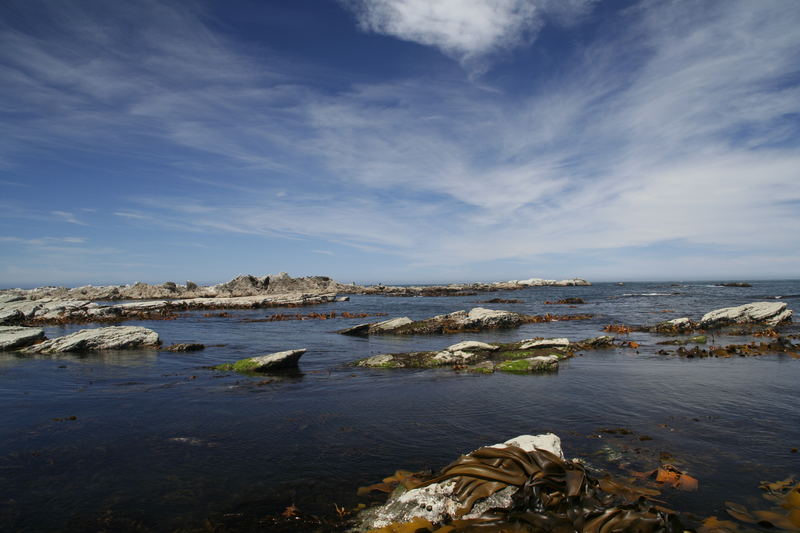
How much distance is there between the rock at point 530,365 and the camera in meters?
13.7

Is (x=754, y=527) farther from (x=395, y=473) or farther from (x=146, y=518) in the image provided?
(x=146, y=518)

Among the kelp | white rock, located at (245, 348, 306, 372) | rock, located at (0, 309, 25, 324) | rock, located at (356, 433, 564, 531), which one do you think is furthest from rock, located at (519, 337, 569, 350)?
rock, located at (0, 309, 25, 324)

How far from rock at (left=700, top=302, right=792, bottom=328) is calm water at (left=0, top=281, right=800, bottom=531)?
12.2 meters

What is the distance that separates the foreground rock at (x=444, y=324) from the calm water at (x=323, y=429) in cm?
1047

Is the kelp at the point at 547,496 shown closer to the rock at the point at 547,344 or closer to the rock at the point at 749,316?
the rock at the point at 547,344

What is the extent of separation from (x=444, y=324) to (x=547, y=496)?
2149 centimetres

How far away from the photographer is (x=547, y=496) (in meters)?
5.05

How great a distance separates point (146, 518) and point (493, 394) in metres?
8.12

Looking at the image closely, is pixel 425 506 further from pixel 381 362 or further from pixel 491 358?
pixel 491 358

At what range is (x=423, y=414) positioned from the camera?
9398 mm

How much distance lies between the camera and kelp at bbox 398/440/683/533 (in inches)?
180

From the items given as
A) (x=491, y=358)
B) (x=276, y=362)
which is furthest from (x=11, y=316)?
(x=491, y=358)

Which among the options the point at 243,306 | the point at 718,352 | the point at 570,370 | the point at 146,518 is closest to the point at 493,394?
the point at 570,370

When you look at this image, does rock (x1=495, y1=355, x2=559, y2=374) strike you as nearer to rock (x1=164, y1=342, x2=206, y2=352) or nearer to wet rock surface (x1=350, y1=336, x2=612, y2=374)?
wet rock surface (x1=350, y1=336, x2=612, y2=374)
